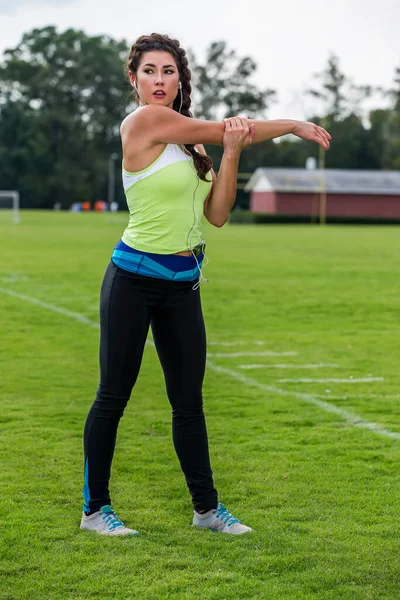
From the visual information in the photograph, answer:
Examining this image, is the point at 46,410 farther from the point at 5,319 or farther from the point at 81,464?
the point at 5,319

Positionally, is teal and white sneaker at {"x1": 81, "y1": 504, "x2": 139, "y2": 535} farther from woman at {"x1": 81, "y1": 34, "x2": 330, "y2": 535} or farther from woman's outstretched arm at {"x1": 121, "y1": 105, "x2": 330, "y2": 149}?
woman's outstretched arm at {"x1": 121, "y1": 105, "x2": 330, "y2": 149}

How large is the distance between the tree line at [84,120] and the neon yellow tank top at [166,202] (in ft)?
287

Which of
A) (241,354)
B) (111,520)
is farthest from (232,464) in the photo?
(241,354)

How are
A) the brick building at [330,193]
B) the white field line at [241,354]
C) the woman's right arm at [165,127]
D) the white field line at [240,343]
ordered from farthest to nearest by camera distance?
the brick building at [330,193] < the white field line at [240,343] < the white field line at [241,354] < the woman's right arm at [165,127]

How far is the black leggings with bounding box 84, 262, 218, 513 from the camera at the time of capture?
4.26 meters

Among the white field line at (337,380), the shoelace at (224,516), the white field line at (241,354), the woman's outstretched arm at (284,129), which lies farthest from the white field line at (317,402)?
the woman's outstretched arm at (284,129)

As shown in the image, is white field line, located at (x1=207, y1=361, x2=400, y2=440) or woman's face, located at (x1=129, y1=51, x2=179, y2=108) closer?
woman's face, located at (x1=129, y1=51, x2=179, y2=108)

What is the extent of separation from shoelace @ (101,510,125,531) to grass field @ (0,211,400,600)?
0.11 metres

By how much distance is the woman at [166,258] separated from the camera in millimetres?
4105

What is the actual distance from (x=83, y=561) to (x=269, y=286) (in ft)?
42.2

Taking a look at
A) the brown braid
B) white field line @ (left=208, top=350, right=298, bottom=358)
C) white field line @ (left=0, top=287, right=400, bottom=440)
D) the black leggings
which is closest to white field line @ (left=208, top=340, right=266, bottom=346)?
white field line @ (left=208, top=350, right=298, bottom=358)

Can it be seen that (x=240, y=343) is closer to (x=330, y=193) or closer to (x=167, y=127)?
(x=167, y=127)

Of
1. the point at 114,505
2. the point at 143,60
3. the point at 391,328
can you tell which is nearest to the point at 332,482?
the point at 114,505

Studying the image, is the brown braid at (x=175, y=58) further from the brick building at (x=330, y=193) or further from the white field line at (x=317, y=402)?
the brick building at (x=330, y=193)
